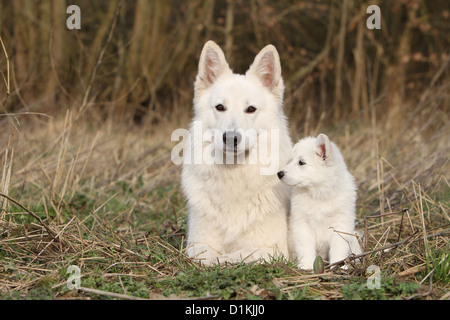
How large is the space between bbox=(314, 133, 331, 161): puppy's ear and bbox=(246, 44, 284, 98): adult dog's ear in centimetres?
56

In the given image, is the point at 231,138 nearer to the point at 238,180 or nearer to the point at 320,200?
the point at 238,180

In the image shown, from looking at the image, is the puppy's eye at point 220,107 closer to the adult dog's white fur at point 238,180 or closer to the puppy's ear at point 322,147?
the adult dog's white fur at point 238,180

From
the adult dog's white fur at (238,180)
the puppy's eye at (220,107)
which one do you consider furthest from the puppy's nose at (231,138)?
the puppy's eye at (220,107)

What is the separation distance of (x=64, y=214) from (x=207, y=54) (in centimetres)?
205

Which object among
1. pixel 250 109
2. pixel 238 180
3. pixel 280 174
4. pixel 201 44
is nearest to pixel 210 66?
pixel 250 109

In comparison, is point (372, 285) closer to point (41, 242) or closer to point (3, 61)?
point (41, 242)

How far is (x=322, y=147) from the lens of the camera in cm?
360

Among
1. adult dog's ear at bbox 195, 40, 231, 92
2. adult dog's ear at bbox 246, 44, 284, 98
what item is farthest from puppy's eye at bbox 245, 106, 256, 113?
adult dog's ear at bbox 195, 40, 231, 92

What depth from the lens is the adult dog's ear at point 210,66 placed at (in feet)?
12.7

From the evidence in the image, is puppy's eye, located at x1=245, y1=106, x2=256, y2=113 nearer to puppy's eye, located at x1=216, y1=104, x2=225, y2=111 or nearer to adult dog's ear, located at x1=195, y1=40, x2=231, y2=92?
puppy's eye, located at x1=216, y1=104, x2=225, y2=111

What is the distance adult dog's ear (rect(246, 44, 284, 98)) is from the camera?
3.83 meters

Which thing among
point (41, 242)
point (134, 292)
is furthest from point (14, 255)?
point (134, 292)
